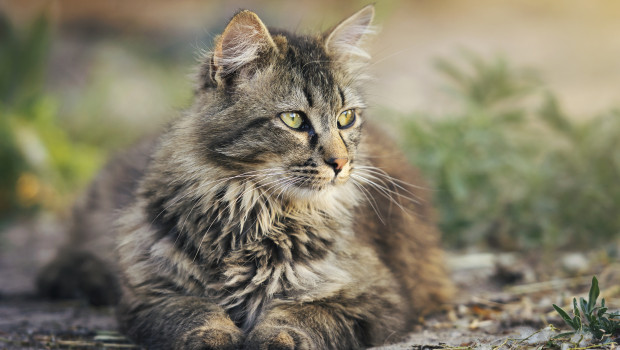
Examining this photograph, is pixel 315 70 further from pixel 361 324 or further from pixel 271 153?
pixel 361 324

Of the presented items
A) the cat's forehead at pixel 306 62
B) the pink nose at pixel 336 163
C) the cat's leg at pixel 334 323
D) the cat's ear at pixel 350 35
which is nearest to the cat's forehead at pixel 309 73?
the cat's forehead at pixel 306 62

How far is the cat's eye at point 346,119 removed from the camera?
10.4ft

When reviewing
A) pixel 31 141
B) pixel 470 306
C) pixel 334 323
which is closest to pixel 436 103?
pixel 31 141

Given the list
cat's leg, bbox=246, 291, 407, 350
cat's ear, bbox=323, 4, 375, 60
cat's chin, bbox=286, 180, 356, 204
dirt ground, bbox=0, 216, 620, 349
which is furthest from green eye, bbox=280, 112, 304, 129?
dirt ground, bbox=0, 216, 620, 349

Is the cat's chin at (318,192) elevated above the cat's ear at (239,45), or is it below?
below

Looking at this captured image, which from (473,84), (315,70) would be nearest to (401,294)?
(315,70)

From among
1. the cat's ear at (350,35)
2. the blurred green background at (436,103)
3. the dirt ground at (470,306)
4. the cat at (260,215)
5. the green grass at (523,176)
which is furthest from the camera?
the blurred green background at (436,103)

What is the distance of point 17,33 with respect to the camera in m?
7.54

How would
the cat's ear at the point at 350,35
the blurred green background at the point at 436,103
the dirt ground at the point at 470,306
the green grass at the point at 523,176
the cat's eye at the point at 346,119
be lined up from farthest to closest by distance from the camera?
the blurred green background at the point at 436,103
the green grass at the point at 523,176
the cat's ear at the point at 350,35
the cat's eye at the point at 346,119
the dirt ground at the point at 470,306

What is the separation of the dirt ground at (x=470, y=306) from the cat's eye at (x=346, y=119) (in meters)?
1.11

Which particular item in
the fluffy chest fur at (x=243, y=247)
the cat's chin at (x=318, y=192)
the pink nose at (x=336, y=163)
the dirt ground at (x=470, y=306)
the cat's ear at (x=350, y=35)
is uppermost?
the cat's ear at (x=350, y=35)

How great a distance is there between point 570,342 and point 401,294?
2.91ft

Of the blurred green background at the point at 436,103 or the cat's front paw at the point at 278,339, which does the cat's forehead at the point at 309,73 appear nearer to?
the blurred green background at the point at 436,103

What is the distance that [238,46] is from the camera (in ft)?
9.86
